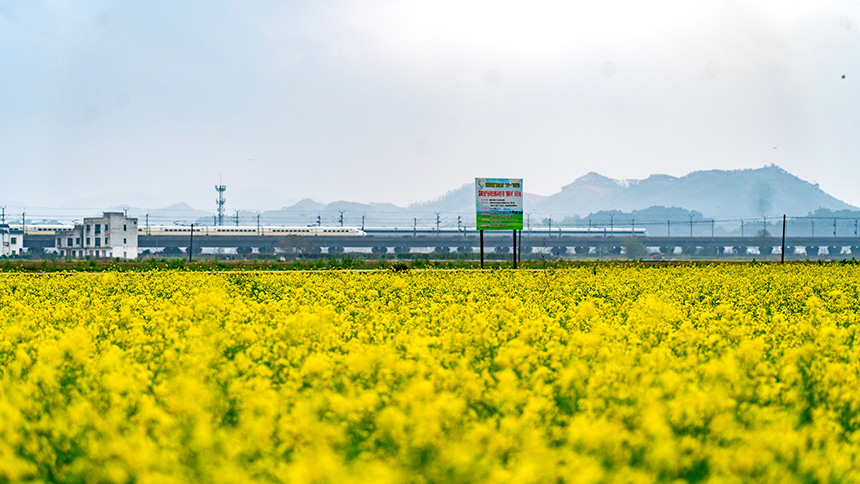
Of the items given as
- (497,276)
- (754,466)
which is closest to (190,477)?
(754,466)

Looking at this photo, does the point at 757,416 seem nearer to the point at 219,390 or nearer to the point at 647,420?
the point at 647,420

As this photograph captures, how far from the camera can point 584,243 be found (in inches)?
5910

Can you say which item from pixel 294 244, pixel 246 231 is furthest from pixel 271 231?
pixel 294 244

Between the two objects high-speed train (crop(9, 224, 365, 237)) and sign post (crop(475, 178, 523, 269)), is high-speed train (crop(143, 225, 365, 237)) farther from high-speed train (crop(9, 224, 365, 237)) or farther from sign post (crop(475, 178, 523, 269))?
sign post (crop(475, 178, 523, 269))

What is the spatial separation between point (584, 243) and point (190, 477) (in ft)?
486

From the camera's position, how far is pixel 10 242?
111m

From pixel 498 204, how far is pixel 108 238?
7701 cm

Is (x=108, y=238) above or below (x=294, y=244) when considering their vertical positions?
above

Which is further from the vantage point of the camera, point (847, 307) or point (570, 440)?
point (847, 307)

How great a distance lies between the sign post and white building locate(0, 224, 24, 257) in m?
86.4

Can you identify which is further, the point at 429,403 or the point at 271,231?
the point at 271,231

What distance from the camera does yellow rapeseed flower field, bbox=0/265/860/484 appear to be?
548 cm

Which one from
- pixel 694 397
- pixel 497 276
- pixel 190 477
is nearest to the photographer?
pixel 190 477

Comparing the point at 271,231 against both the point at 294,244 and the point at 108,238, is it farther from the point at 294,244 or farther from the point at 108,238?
the point at 108,238
